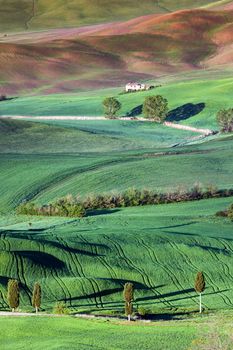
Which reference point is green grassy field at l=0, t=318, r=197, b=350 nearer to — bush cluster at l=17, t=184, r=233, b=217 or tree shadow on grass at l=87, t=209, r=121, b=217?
tree shadow on grass at l=87, t=209, r=121, b=217

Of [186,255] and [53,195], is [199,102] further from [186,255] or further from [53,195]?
[186,255]

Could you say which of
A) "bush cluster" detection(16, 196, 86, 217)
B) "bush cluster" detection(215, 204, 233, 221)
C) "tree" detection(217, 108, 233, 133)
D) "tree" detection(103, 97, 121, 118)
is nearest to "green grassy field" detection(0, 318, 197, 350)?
"bush cluster" detection(215, 204, 233, 221)

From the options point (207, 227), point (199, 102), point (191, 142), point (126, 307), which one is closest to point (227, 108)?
point (199, 102)

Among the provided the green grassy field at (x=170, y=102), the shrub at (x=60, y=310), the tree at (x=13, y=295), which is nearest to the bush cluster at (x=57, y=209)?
the shrub at (x=60, y=310)

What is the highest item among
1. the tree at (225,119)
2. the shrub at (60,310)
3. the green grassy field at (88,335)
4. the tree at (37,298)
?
the tree at (225,119)

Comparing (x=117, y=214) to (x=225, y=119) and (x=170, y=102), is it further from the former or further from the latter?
(x=170, y=102)

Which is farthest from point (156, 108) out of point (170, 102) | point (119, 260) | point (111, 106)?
point (119, 260)

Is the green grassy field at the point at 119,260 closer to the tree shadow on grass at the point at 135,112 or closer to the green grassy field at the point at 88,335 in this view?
the green grassy field at the point at 88,335
